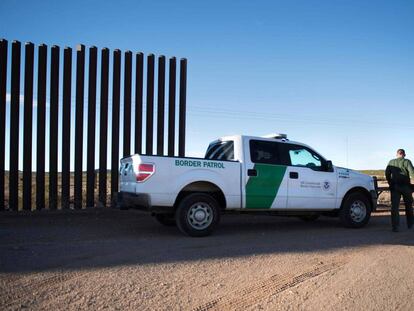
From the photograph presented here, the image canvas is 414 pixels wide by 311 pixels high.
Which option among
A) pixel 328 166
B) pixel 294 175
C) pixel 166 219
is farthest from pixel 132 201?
pixel 328 166

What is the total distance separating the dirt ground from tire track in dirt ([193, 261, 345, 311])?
0.01 metres

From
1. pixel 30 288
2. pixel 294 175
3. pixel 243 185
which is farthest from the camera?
pixel 294 175

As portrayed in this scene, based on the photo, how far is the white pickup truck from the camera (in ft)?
28.2

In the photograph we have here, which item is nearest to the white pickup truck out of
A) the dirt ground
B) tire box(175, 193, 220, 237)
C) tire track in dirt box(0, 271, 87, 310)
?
tire box(175, 193, 220, 237)

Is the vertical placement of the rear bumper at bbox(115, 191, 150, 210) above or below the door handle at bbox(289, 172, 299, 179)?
below

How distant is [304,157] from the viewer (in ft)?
33.9

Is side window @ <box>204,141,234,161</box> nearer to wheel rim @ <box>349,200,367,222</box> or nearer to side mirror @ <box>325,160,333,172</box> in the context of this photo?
side mirror @ <box>325,160,333,172</box>

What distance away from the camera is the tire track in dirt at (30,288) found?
4.66 meters

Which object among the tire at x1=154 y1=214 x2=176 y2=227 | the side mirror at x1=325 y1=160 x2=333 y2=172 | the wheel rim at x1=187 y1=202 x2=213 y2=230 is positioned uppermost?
the side mirror at x1=325 y1=160 x2=333 y2=172

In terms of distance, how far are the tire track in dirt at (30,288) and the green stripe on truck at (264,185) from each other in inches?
180

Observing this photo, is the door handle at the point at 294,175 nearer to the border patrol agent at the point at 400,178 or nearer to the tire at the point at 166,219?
the border patrol agent at the point at 400,178

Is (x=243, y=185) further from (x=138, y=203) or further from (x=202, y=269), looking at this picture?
(x=202, y=269)

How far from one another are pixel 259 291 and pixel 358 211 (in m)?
6.23

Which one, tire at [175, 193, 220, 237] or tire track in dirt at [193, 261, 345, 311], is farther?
tire at [175, 193, 220, 237]
